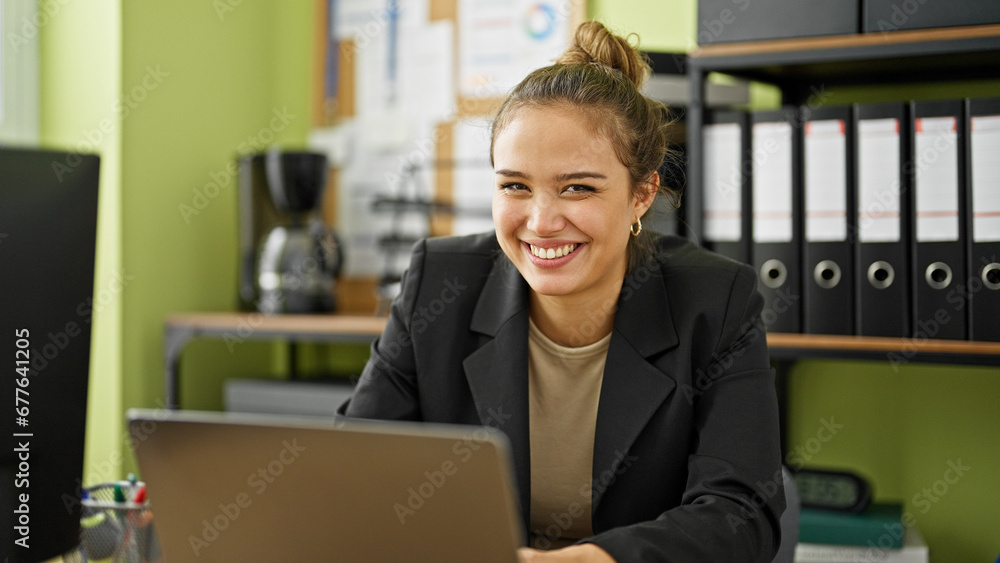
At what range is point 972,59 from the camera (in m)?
1.57

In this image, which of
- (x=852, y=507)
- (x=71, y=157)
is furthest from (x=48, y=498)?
(x=852, y=507)

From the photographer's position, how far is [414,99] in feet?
7.78

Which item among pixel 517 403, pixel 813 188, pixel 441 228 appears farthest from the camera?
pixel 441 228

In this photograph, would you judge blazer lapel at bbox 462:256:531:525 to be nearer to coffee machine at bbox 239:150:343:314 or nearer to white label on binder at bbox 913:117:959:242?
white label on binder at bbox 913:117:959:242

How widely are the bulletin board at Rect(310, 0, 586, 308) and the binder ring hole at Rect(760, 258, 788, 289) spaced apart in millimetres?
822

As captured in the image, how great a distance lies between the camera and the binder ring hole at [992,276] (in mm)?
1481

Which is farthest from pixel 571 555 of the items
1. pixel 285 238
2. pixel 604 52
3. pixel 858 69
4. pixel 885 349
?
pixel 285 238

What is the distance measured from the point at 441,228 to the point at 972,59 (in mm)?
1257

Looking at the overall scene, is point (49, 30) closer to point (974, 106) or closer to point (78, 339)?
point (78, 339)

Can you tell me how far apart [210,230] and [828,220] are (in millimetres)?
1529

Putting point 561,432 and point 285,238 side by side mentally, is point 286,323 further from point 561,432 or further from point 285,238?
point 561,432

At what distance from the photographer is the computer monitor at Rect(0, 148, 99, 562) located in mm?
710
